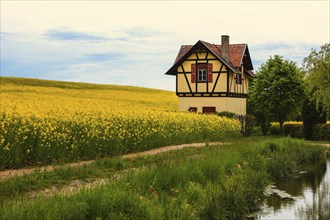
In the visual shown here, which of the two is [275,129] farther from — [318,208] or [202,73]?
[318,208]

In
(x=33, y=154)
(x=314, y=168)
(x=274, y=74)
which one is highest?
(x=274, y=74)

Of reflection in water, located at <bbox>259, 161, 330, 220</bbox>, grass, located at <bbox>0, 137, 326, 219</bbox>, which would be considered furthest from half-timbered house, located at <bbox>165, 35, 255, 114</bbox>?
grass, located at <bbox>0, 137, 326, 219</bbox>

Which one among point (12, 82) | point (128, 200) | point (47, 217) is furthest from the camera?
point (12, 82)

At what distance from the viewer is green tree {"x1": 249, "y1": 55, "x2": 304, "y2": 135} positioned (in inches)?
1620

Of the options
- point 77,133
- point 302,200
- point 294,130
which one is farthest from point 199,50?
point 302,200

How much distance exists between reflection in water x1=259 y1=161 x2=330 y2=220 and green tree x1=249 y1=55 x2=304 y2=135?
22.8m

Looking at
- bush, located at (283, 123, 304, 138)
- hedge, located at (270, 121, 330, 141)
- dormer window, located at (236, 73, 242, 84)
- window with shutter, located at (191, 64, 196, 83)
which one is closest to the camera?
hedge, located at (270, 121, 330, 141)

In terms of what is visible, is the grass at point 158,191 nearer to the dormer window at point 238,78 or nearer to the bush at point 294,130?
the bush at point 294,130

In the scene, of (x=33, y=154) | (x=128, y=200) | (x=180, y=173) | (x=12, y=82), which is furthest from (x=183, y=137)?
(x=12, y=82)

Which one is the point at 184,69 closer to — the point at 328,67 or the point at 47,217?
the point at 328,67

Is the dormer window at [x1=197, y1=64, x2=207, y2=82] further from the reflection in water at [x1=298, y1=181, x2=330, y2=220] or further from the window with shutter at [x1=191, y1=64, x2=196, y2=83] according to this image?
the reflection in water at [x1=298, y1=181, x2=330, y2=220]

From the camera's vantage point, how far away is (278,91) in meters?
41.4

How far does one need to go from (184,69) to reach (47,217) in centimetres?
3572

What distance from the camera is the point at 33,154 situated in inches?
616
